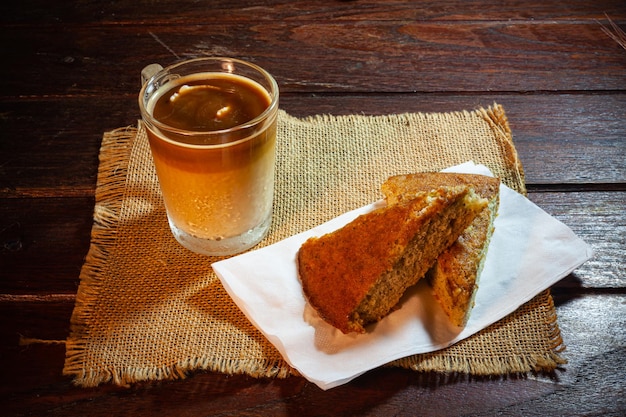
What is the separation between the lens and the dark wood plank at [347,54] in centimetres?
189

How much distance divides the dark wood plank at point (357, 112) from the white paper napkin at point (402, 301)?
0.85ft

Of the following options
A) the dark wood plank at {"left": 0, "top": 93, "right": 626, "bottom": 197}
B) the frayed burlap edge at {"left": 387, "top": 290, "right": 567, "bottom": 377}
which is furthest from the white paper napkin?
the dark wood plank at {"left": 0, "top": 93, "right": 626, "bottom": 197}

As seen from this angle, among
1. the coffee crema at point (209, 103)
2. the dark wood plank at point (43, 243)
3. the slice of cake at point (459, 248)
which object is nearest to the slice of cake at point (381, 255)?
the slice of cake at point (459, 248)

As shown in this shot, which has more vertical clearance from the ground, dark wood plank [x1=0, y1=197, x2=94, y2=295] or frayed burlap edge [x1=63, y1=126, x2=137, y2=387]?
frayed burlap edge [x1=63, y1=126, x2=137, y2=387]

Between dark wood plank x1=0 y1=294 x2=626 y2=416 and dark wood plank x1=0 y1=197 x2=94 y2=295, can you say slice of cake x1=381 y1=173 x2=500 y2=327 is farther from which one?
dark wood plank x1=0 y1=197 x2=94 y2=295

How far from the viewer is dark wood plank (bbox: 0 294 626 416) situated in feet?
Answer: 3.75

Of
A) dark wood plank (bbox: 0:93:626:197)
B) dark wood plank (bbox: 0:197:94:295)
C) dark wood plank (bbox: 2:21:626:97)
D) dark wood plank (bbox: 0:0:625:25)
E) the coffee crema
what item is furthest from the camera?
dark wood plank (bbox: 0:0:625:25)

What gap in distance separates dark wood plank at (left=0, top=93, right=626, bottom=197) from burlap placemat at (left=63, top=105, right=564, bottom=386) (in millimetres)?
51

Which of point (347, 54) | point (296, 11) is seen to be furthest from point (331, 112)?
point (296, 11)

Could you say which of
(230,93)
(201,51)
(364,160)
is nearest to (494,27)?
(364,160)

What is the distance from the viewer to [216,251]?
1.43m

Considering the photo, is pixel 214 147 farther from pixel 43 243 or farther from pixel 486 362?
pixel 486 362

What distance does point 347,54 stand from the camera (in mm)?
1997

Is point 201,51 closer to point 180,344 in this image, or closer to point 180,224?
point 180,224
